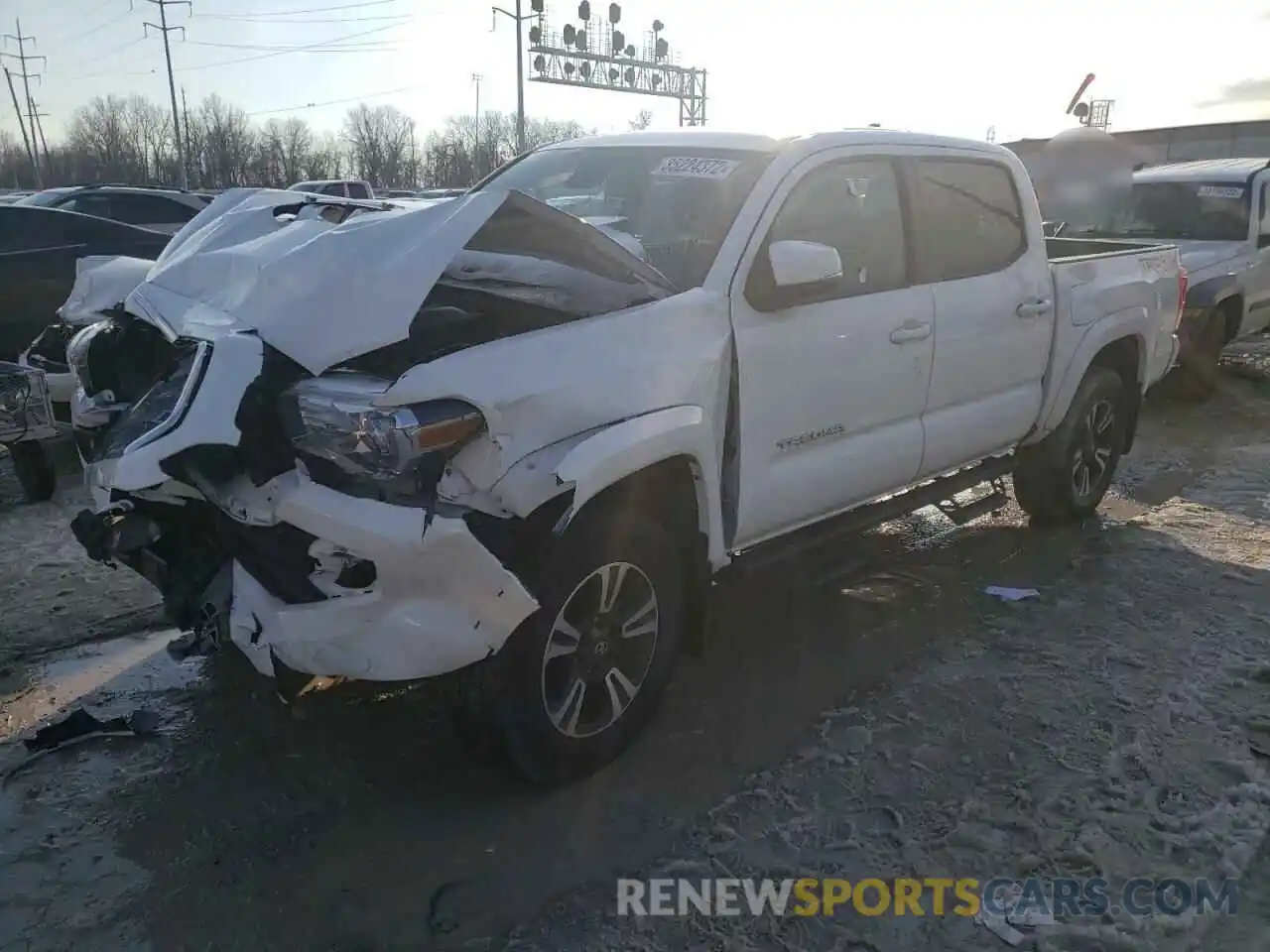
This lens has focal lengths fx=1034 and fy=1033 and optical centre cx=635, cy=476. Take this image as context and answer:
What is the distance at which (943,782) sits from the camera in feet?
11.1

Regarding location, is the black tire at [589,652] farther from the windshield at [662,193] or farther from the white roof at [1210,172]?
the white roof at [1210,172]

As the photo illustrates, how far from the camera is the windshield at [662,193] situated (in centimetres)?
372

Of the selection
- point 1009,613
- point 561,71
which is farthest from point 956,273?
point 561,71

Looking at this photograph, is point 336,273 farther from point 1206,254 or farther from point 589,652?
point 1206,254

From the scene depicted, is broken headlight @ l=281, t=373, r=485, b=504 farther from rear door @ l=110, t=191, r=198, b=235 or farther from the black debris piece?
rear door @ l=110, t=191, r=198, b=235

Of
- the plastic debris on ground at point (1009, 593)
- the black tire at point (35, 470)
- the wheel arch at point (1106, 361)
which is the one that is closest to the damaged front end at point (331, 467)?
the plastic debris on ground at point (1009, 593)

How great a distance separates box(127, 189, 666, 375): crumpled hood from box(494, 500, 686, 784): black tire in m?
→ 0.82

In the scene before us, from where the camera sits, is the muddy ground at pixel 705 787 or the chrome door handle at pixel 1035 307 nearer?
the muddy ground at pixel 705 787

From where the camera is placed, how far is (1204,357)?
381 inches

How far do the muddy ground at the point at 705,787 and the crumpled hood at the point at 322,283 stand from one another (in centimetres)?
111

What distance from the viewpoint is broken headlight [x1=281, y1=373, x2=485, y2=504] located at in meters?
2.68

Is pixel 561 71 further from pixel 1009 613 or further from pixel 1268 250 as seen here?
pixel 1009 613

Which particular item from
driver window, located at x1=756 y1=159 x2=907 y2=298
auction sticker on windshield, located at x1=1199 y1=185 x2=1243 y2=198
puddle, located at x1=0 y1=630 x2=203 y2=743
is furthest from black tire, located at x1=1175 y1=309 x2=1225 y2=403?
puddle, located at x1=0 y1=630 x2=203 y2=743

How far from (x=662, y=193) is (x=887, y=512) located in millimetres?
1700
